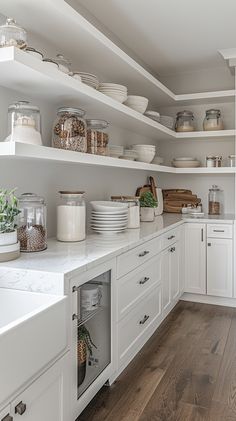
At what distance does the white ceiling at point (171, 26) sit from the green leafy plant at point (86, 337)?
2.11 meters

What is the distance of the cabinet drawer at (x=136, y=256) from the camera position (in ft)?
7.00

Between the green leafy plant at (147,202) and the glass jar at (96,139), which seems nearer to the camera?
the glass jar at (96,139)

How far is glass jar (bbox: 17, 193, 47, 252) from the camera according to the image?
6.40ft

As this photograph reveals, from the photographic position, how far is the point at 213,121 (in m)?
3.92

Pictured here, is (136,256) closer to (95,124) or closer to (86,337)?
(86,337)

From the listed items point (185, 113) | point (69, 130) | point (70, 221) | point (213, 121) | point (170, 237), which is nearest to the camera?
point (69, 130)

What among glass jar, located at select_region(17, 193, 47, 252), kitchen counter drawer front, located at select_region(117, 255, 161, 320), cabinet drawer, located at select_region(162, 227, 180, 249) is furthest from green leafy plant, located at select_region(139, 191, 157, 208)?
glass jar, located at select_region(17, 193, 47, 252)

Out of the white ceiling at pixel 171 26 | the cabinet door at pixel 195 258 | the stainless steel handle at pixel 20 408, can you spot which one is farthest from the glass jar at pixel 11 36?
the cabinet door at pixel 195 258

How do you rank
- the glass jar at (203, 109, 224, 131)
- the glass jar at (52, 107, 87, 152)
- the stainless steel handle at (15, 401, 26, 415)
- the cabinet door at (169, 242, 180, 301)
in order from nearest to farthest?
1. the stainless steel handle at (15, 401, 26, 415)
2. the glass jar at (52, 107, 87, 152)
3. the cabinet door at (169, 242, 180, 301)
4. the glass jar at (203, 109, 224, 131)

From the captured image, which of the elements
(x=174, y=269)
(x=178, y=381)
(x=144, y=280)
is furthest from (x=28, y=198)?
(x=174, y=269)

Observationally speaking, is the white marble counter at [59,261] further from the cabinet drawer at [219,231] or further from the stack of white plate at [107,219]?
the cabinet drawer at [219,231]

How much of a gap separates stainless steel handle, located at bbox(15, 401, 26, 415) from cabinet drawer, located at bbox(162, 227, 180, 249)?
74.6 inches

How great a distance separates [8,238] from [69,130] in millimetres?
731

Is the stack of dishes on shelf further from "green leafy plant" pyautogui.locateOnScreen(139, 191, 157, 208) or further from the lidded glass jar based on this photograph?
the lidded glass jar
